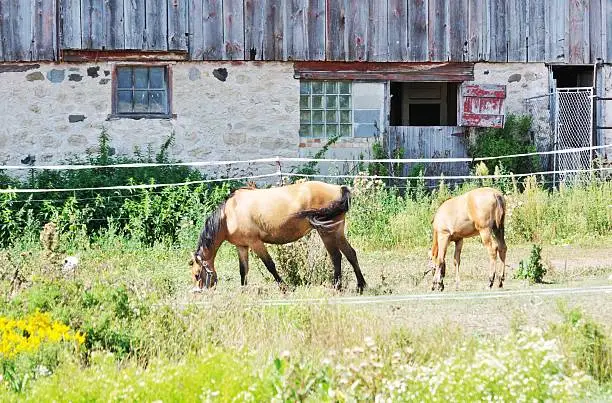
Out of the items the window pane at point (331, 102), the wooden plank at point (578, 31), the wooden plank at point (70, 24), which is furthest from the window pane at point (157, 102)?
the wooden plank at point (578, 31)

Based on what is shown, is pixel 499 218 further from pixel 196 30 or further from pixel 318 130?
pixel 196 30

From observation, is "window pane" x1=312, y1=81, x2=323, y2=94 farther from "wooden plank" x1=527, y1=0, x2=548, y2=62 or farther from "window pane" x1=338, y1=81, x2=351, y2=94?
"wooden plank" x1=527, y1=0, x2=548, y2=62

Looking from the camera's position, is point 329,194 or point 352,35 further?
point 352,35

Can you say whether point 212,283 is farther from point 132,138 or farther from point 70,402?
point 132,138

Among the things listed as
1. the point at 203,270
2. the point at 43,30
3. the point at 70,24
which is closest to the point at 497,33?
the point at 70,24

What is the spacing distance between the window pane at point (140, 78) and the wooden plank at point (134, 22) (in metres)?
0.50

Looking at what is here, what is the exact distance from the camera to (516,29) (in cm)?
2128

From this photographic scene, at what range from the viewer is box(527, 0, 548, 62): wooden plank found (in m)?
21.3

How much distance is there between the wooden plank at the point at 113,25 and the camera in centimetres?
1975

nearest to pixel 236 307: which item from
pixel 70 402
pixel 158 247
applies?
pixel 70 402

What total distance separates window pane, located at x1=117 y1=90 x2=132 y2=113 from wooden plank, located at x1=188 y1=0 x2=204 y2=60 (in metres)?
1.28

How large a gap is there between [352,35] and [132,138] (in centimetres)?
432

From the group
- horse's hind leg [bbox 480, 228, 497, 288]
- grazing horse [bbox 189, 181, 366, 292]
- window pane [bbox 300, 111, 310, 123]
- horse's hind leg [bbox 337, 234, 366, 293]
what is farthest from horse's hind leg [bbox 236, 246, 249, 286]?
window pane [bbox 300, 111, 310, 123]

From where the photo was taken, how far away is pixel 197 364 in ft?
24.3
